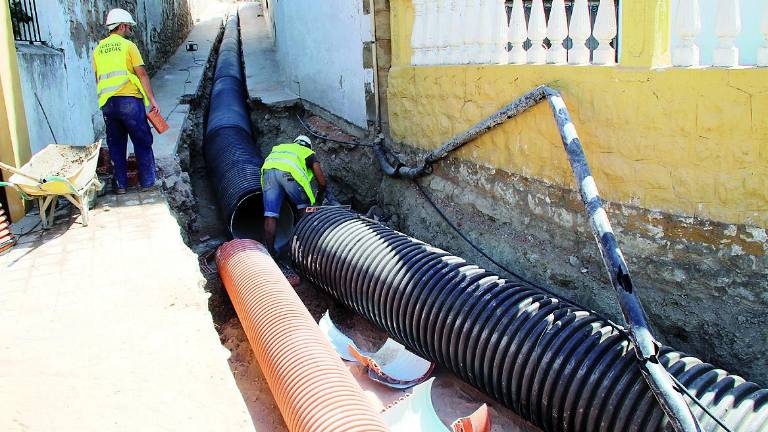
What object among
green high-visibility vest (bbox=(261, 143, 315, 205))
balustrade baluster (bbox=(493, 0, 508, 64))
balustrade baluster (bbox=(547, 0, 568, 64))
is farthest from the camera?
green high-visibility vest (bbox=(261, 143, 315, 205))

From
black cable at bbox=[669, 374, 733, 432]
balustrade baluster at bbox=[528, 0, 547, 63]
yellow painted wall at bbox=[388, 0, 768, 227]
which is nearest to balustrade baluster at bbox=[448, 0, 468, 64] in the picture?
yellow painted wall at bbox=[388, 0, 768, 227]

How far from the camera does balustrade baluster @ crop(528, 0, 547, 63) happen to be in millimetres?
4703

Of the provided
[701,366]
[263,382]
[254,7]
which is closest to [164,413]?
[263,382]

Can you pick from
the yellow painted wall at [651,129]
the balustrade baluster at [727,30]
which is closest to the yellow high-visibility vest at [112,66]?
the yellow painted wall at [651,129]

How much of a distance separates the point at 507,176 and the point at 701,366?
233 centimetres

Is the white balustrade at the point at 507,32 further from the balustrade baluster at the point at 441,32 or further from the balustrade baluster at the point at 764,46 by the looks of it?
the balustrade baluster at the point at 764,46

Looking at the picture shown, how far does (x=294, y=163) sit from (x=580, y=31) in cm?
328

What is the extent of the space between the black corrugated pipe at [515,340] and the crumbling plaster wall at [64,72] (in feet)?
9.57

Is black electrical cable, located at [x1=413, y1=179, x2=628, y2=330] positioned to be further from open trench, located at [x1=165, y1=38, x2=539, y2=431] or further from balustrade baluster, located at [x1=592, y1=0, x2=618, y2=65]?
balustrade baluster, located at [x1=592, y1=0, x2=618, y2=65]

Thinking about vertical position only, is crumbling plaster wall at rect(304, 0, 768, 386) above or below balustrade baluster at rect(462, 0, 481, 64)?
below

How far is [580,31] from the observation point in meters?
4.39

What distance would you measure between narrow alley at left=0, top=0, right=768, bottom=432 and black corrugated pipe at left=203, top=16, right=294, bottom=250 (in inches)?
3.6

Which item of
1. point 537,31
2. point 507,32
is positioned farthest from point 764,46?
point 507,32

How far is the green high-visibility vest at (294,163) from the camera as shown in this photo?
21.7 ft
